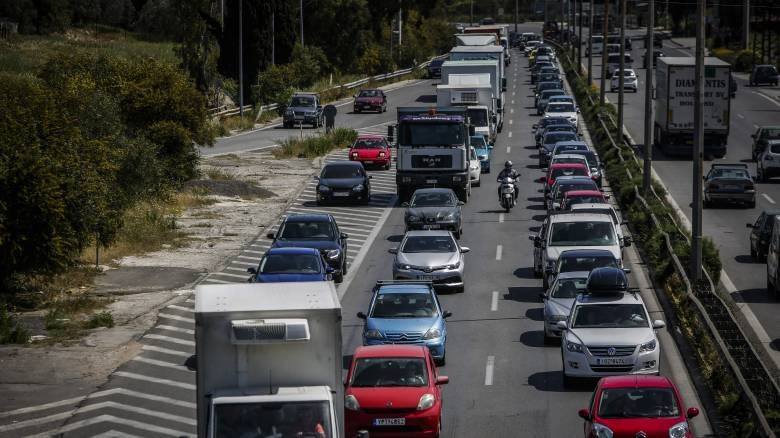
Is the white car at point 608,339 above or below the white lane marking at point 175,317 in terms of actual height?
above

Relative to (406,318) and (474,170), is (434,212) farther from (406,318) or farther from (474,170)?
(406,318)

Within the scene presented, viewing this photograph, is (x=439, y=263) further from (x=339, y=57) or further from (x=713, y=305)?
(x=339, y=57)

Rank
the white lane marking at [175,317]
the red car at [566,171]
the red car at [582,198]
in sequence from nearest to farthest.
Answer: the white lane marking at [175,317]
the red car at [582,198]
the red car at [566,171]

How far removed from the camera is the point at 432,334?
24.9 meters

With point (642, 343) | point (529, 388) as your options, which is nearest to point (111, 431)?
point (529, 388)

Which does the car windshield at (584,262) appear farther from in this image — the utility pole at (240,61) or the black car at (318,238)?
the utility pole at (240,61)

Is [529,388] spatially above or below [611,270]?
below

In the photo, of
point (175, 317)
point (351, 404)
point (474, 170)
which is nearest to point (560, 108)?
point (474, 170)

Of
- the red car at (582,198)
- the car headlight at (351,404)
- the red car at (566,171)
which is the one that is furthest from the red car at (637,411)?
the red car at (566,171)

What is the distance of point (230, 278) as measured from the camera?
35.3 metres

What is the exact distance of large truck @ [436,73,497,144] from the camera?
6462 cm

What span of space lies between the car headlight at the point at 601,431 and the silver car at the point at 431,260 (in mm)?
14657

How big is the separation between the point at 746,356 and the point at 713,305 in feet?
15.1

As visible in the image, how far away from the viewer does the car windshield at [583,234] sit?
33.4 m
